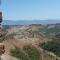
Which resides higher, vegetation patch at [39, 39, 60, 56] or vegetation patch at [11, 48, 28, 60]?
vegetation patch at [11, 48, 28, 60]

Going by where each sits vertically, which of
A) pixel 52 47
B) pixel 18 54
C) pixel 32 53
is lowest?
pixel 52 47

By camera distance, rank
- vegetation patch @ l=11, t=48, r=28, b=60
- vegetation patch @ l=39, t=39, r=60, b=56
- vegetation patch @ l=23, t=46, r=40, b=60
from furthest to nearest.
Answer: vegetation patch @ l=39, t=39, r=60, b=56
vegetation patch @ l=23, t=46, r=40, b=60
vegetation patch @ l=11, t=48, r=28, b=60

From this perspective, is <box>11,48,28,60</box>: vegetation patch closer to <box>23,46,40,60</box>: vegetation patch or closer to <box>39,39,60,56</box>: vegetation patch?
<box>23,46,40,60</box>: vegetation patch

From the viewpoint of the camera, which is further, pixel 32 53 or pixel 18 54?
pixel 32 53

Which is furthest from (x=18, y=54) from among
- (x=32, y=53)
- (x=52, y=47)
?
(x=52, y=47)

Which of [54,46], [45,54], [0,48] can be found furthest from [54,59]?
[0,48]

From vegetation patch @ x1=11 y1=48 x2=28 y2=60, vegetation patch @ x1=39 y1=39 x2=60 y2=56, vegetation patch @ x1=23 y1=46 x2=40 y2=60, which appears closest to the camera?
vegetation patch @ x1=11 y1=48 x2=28 y2=60

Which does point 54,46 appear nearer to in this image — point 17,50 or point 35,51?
point 35,51

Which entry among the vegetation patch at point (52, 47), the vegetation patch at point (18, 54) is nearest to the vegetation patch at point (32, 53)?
the vegetation patch at point (18, 54)

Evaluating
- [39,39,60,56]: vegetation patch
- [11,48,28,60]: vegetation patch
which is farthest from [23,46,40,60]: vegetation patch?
[39,39,60,56]: vegetation patch

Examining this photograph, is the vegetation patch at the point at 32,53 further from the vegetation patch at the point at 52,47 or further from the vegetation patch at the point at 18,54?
the vegetation patch at the point at 52,47

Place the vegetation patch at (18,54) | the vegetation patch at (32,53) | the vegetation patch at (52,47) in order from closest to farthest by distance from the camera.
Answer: the vegetation patch at (18,54) < the vegetation patch at (32,53) < the vegetation patch at (52,47)

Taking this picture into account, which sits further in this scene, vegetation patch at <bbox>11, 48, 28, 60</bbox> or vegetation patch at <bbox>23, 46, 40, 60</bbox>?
vegetation patch at <bbox>23, 46, 40, 60</bbox>

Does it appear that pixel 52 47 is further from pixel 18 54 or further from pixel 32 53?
pixel 18 54
